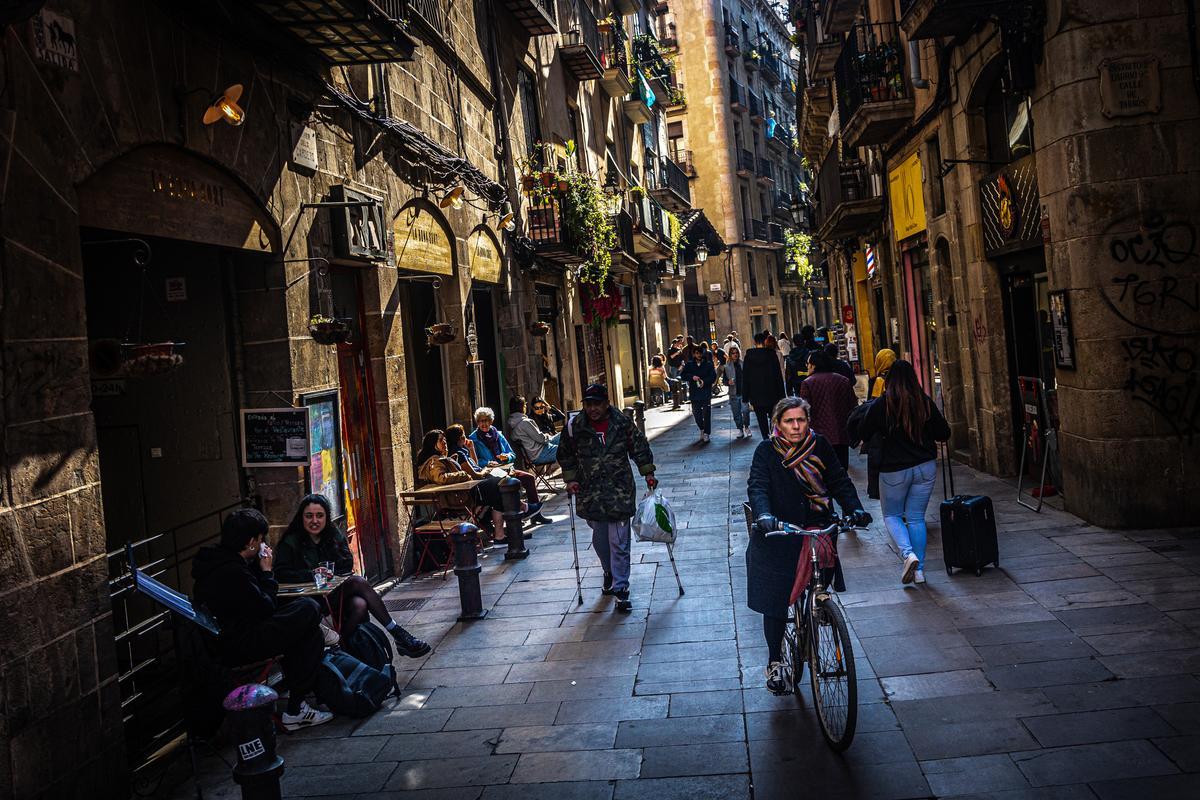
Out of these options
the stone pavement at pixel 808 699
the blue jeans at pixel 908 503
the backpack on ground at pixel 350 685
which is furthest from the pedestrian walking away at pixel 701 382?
the backpack on ground at pixel 350 685

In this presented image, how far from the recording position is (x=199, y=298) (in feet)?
27.5

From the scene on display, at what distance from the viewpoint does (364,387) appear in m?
10.8

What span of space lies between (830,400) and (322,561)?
6.68 meters

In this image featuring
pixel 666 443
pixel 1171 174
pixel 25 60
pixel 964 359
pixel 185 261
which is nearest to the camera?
pixel 25 60

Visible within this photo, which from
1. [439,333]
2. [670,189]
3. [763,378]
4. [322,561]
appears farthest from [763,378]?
[670,189]

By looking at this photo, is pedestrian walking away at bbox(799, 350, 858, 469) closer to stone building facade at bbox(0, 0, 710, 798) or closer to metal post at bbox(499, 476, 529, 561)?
metal post at bbox(499, 476, 529, 561)

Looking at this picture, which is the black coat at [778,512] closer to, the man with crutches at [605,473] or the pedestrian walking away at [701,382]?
the man with crutches at [605,473]

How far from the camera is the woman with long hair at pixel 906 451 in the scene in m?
8.31

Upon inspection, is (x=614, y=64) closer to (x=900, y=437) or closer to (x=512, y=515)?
(x=512, y=515)

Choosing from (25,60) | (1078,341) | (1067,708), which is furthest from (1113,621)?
(25,60)

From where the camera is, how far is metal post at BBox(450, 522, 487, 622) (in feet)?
28.1

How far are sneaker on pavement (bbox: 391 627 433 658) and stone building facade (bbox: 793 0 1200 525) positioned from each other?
19.5ft

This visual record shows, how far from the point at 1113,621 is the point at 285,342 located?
6233 millimetres

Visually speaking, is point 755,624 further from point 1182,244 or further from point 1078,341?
point 1182,244
